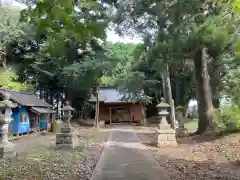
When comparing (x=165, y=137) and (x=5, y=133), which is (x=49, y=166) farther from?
(x=165, y=137)

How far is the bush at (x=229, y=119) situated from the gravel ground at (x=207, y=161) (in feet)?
2.36

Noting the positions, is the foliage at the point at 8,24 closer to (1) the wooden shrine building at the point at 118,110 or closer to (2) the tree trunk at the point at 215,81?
(1) the wooden shrine building at the point at 118,110

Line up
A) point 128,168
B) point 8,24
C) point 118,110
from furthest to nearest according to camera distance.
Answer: point 118,110 → point 8,24 → point 128,168

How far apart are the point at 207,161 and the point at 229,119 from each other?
5.40m

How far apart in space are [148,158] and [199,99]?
790 cm

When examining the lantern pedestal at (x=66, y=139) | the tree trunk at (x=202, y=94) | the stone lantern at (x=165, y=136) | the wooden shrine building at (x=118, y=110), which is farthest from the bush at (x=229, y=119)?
the wooden shrine building at (x=118, y=110)

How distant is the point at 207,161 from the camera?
9617 millimetres

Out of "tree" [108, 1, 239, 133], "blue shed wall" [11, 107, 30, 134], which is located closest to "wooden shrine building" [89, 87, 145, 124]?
"blue shed wall" [11, 107, 30, 134]

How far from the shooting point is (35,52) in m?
30.1

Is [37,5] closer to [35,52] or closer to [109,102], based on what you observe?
[35,52]

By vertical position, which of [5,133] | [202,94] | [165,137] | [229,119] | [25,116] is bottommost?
[165,137]

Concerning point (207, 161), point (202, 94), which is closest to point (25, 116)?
point (202, 94)

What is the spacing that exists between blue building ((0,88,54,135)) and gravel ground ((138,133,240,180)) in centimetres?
1080

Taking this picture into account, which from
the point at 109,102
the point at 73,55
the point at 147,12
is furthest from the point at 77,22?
the point at 109,102
